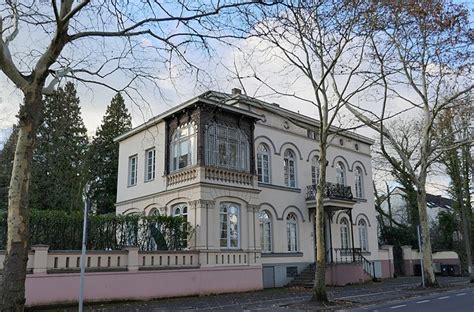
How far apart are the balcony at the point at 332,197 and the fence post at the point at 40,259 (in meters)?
15.2

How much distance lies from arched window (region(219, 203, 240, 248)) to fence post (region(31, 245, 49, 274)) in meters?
7.76

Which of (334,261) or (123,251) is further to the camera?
(334,261)

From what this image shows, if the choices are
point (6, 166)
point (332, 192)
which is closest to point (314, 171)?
point (332, 192)

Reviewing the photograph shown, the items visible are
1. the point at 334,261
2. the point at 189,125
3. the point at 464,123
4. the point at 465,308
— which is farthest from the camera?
the point at 334,261

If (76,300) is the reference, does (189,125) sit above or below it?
above

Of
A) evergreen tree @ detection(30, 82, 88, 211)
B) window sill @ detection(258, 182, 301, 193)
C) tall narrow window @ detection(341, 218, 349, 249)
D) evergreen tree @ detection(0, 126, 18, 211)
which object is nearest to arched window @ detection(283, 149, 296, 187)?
window sill @ detection(258, 182, 301, 193)

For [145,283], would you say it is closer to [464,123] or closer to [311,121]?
→ [311,121]

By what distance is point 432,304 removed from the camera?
51.0ft

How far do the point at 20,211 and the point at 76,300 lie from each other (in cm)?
829

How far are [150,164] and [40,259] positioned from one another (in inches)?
409

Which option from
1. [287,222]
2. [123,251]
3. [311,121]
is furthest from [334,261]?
[123,251]

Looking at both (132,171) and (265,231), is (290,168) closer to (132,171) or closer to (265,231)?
(265,231)

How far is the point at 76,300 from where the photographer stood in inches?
600

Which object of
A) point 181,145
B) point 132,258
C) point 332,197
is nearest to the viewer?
point 132,258
